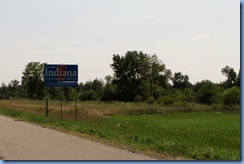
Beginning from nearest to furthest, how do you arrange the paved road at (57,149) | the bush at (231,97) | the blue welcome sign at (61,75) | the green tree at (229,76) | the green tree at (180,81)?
the paved road at (57,149) → the blue welcome sign at (61,75) → the bush at (231,97) → the green tree at (229,76) → the green tree at (180,81)

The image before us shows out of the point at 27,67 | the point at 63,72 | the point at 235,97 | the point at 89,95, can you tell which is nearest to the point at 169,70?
the point at 89,95

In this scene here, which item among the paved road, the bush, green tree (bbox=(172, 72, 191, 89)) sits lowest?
the paved road

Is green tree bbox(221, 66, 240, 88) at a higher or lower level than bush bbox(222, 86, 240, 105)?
higher

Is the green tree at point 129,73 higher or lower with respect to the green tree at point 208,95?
higher

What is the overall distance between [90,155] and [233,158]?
407cm

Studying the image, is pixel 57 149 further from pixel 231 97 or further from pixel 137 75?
pixel 137 75

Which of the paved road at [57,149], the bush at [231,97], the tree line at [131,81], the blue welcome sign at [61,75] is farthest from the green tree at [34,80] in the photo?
the paved road at [57,149]

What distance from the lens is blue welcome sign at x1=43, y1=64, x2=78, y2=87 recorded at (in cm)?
3412

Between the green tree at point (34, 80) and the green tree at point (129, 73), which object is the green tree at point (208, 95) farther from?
the green tree at point (34, 80)

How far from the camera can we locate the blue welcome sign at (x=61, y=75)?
112 feet

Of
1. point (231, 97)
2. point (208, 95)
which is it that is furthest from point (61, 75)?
point (208, 95)

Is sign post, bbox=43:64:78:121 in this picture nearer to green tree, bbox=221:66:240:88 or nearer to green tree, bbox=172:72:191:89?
green tree, bbox=221:66:240:88

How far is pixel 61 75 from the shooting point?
34312 mm

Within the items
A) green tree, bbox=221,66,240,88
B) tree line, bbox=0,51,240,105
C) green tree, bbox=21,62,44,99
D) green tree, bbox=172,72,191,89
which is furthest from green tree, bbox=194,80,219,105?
green tree, bbox=172,72,191,89
